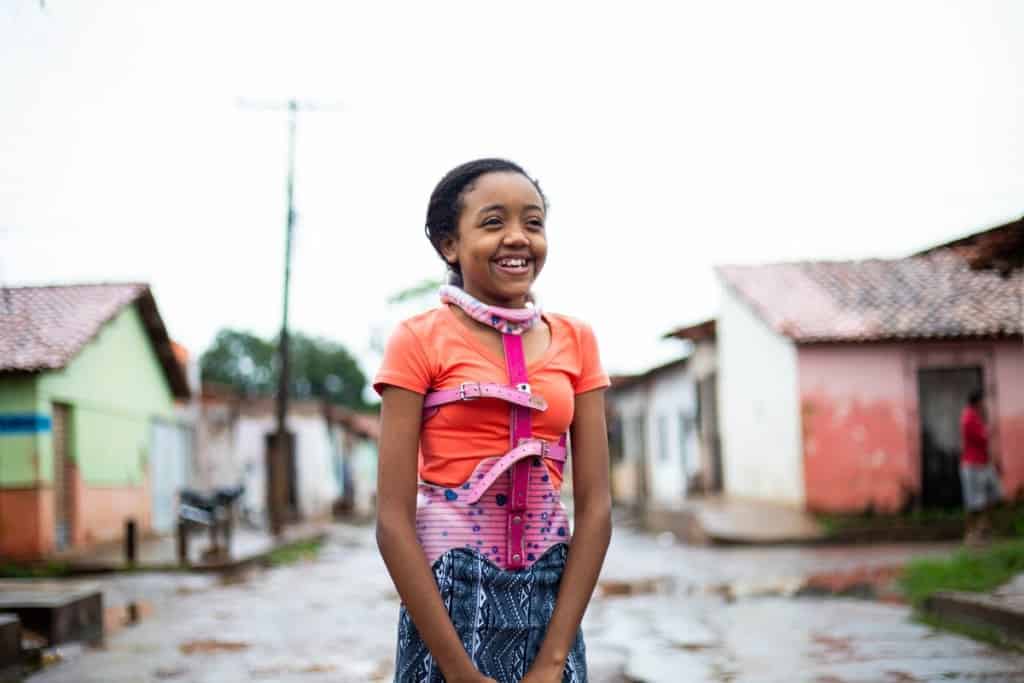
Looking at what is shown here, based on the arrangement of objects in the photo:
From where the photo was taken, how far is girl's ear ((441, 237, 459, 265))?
219cm

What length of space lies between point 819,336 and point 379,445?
14885 mm

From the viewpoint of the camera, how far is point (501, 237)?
209 centimetres

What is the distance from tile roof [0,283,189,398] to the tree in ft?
109

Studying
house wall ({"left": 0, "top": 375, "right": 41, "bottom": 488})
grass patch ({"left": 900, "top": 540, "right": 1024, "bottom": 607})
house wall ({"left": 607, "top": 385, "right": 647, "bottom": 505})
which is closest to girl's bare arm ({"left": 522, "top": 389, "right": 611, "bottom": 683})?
grass patch ({"left": 900, "top": 540, "right": 1024, "bottom": 607})

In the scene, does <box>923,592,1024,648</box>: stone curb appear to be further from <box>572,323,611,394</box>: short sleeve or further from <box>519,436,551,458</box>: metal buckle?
<box>519,436,551,458</box>: metal buckle

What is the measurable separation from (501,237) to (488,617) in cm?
70

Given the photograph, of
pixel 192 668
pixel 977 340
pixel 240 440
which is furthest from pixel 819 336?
pixel 240 440

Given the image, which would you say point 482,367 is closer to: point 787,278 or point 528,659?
point 528,659

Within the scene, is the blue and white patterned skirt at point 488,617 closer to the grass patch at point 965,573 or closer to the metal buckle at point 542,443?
the metal buckle at point 542,443

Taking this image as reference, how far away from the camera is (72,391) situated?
1614 centimetres

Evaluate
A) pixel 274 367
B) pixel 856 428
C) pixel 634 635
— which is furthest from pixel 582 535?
pixel 274 367

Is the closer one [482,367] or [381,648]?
[482,367]

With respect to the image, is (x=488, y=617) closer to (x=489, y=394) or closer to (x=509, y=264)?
(x=489, y=394)

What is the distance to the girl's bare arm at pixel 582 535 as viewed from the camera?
1961 millimetres
